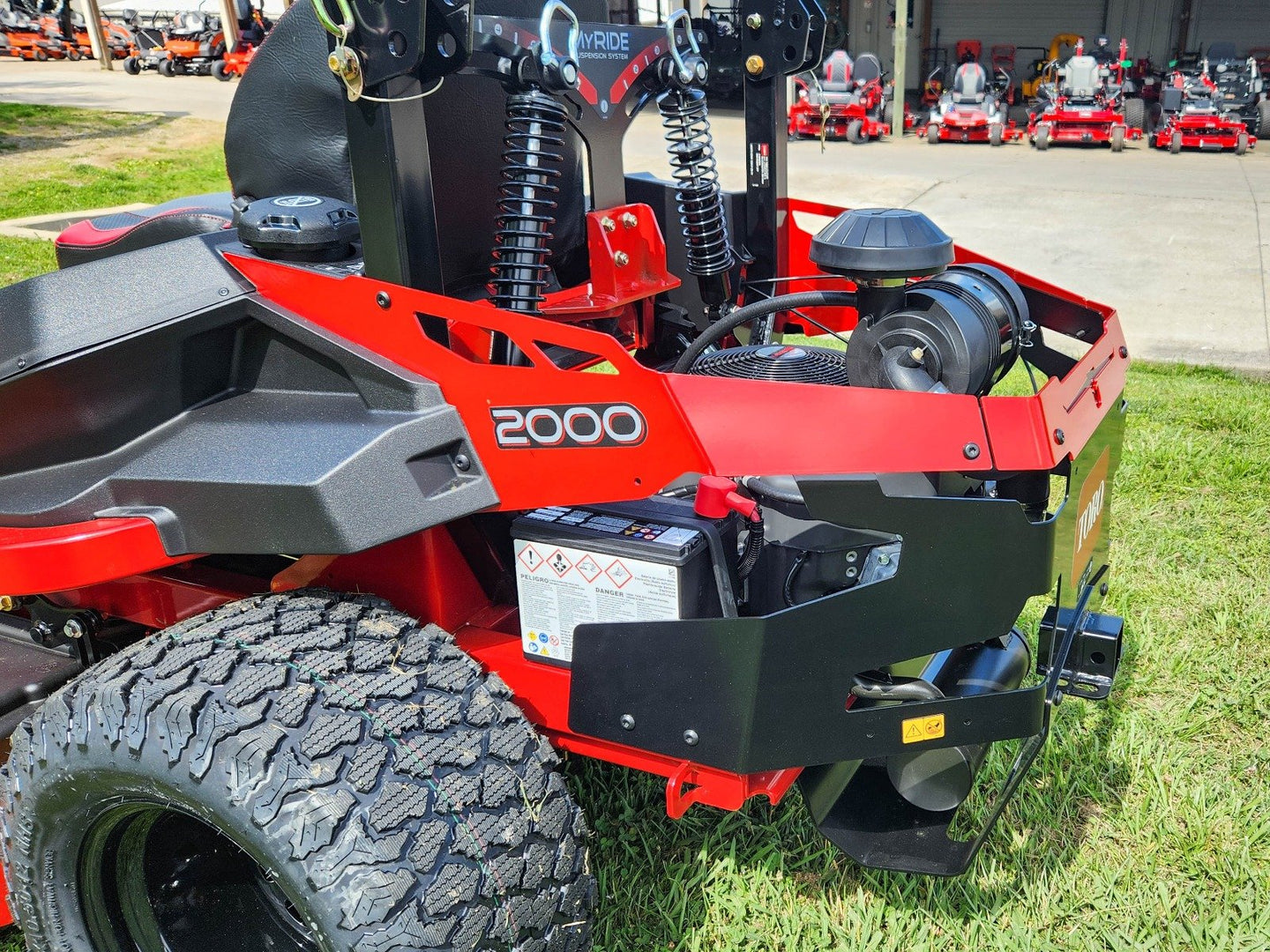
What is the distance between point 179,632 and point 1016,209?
31.4 feet

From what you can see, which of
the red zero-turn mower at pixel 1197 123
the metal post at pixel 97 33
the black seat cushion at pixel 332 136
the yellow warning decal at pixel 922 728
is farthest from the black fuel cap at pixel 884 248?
the metal post at pixel 97 33

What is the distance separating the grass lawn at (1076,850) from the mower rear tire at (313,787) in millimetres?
499

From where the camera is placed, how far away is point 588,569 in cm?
186

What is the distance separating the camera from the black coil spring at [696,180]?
2414mm

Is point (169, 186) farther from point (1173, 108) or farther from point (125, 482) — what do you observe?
point (1173, 108)

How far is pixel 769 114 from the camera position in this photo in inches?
98.8

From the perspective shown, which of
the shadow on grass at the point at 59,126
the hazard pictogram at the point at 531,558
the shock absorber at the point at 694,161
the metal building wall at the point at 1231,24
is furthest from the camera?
the metal building wall at the point at 1231,24

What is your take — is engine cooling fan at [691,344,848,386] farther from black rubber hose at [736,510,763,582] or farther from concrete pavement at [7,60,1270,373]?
concrete pavement at [7,60,1270,373]

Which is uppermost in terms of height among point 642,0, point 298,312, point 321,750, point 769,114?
point 642,0

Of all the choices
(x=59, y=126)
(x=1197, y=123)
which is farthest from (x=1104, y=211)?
(x=59, y=126)

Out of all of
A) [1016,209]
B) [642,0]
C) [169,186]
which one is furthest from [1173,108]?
[642,0]

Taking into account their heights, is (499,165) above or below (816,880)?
above

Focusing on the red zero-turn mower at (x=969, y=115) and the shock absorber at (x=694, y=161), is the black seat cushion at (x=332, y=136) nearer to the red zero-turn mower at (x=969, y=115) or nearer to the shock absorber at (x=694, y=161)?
the shock absorber at (x=694, y=161)

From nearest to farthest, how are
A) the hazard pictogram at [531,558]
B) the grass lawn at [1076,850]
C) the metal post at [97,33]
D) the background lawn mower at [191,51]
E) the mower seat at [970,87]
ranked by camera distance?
the hazard pictogram at [531,558] → the grass lawn at [1076,850] → the mower seat at [970,87] → the background lawn mower at [191,51] → the metal post at [97,33]
